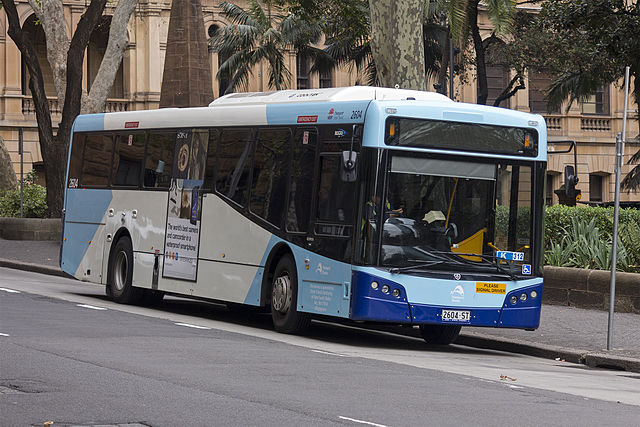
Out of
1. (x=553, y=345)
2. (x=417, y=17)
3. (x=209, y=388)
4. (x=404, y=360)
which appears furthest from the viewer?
(x=417, y=17)

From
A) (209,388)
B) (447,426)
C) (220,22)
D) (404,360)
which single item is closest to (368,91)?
(404,360)

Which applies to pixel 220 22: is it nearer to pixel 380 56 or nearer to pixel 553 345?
pixel 380 56

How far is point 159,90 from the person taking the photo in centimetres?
4919

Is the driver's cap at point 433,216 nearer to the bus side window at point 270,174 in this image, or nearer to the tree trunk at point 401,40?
the bus side window at point 270,174

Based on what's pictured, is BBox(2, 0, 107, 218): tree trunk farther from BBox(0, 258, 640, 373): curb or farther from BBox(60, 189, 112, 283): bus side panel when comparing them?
BBox(0, 258, 640, 373): curb

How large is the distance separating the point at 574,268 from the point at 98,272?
300 inches

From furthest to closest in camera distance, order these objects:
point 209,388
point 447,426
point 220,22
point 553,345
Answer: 1. point 220,22
2. point 553,345
3. point 209,388
4. point 447,426

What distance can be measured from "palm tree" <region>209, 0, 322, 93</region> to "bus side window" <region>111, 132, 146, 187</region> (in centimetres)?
2607

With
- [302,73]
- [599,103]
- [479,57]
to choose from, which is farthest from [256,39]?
[599,103]

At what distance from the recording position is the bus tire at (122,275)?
749 inches

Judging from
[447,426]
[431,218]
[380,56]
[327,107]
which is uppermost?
[380,56]

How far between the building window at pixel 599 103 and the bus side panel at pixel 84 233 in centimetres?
3971

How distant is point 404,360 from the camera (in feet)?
43.1

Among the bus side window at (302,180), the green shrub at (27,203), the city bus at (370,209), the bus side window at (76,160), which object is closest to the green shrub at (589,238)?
the city bus at (370,209)
